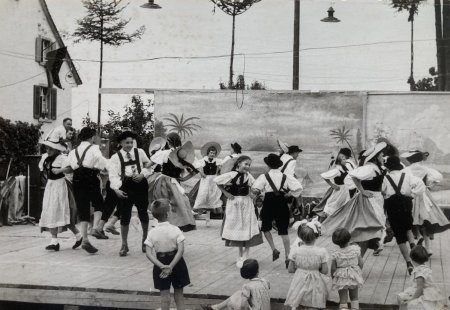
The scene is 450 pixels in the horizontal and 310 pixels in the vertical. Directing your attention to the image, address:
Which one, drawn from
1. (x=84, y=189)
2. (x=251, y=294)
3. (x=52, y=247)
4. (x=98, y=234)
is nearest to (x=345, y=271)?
(x=251, y=294)

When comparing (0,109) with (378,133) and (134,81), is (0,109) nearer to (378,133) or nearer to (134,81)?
(134,81)

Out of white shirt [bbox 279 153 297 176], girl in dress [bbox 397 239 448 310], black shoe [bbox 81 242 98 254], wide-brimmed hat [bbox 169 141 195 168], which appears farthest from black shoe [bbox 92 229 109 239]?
girl in dress [bbox 397 239 448 310]

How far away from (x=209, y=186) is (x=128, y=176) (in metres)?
3.74

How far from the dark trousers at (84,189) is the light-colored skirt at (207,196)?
11.0 feet

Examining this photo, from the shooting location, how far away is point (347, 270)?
5.69 meters

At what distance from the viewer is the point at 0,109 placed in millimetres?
19625

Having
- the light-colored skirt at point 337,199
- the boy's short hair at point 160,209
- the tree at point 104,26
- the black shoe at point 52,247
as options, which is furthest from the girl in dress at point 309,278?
the tree at point 104,26

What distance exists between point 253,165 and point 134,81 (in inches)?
129

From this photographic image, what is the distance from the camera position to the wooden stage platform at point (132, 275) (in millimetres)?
6137

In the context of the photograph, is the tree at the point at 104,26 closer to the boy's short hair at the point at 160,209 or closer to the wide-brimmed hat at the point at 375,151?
the wide-brimmed hat at the point at 375,151

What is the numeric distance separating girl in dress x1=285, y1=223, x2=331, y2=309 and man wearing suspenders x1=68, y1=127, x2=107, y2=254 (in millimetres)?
3648

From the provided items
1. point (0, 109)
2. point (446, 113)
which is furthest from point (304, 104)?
point (0, 109)

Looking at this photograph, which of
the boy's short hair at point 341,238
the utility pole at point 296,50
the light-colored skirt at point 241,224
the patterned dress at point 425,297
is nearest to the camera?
the patterned dress at point 425,297

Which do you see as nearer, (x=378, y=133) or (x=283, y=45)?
(x=378, y=133)
